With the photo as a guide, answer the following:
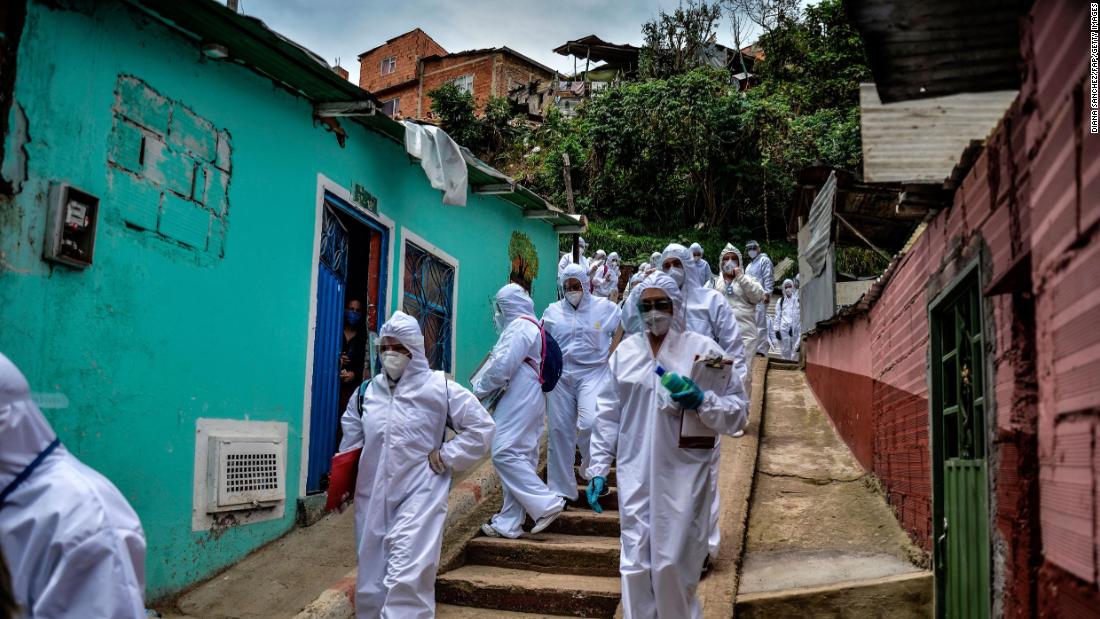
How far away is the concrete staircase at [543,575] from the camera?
19.0 ft

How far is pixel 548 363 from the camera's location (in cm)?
696

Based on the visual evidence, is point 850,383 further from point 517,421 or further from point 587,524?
point 517,421

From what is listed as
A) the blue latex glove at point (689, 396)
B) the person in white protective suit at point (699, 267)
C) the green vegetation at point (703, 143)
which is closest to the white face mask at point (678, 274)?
the person in white protective suit at point (699, 267)

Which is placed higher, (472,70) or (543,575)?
(472,70)

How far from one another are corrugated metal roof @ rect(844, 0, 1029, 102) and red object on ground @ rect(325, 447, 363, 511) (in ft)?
10.7

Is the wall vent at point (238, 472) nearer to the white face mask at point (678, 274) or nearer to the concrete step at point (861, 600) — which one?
the white face mask at point (678, 274)

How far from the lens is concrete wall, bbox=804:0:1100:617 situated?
2490 millimetres

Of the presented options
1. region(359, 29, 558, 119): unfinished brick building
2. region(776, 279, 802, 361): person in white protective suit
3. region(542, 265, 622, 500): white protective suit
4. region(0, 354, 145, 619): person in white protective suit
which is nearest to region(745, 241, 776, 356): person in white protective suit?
region(776, 279, 802, 361): person in white protective suit

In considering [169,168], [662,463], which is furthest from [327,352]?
[662,463]

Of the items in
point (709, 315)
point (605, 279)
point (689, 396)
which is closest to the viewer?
point (689, 396)

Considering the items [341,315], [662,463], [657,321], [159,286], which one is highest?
[341,315]

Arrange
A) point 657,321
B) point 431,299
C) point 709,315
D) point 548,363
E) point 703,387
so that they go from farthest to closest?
point 431,299
point 548,363
point 709,315
point 657,321
point 703,387

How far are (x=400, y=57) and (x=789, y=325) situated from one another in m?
26.1

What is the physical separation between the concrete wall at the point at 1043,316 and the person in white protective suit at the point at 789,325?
1280 cm
